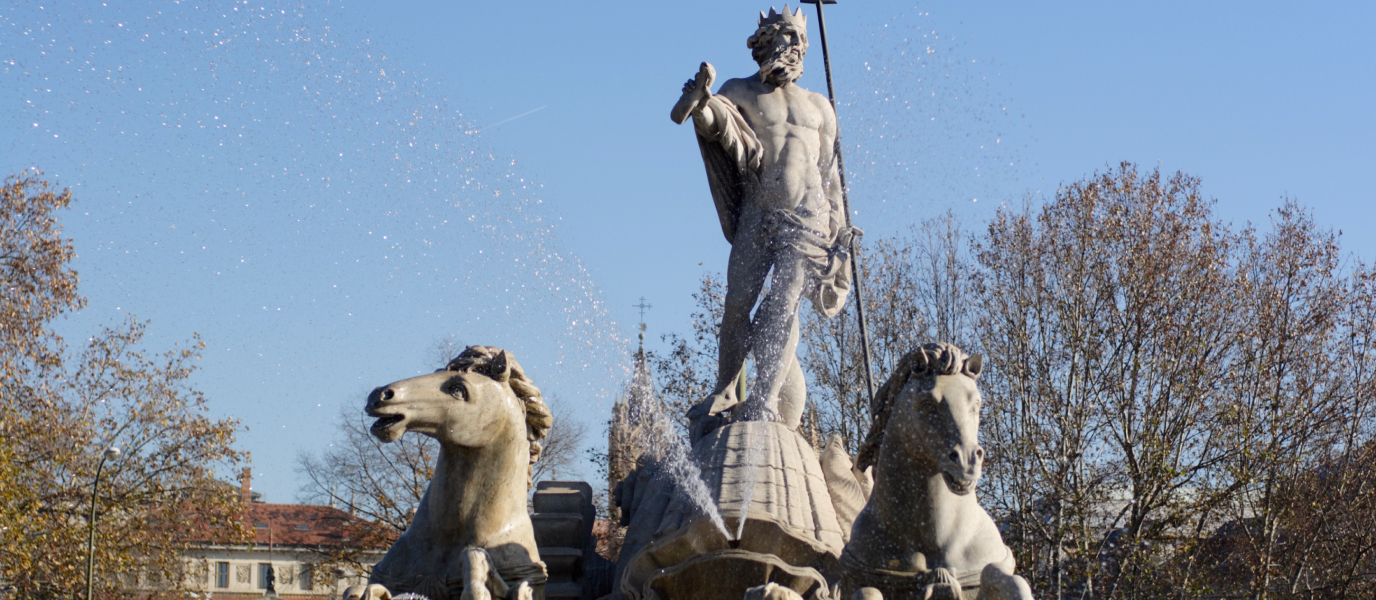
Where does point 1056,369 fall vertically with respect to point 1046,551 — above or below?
above

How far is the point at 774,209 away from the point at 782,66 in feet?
2.66

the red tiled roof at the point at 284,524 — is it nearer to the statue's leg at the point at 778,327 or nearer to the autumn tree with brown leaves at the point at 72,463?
the autumn tree with brown leaves at the point at 72,463

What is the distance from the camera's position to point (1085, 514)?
63.3 ft

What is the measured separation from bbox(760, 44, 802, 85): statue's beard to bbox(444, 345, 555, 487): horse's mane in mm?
3400

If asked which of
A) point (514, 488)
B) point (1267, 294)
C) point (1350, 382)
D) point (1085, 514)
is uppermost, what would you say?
point (1267, 294)

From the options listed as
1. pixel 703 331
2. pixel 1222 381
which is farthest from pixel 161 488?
pixel 1222 381

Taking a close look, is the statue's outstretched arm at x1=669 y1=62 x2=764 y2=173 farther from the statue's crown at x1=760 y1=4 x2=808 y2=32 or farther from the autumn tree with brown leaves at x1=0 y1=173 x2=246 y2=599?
the autumn tree with brown leaves at x1=0 y1=173 x2=246 y2=599

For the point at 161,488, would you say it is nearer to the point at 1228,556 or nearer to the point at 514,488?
the point at 1228,556

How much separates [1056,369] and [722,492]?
15.7m

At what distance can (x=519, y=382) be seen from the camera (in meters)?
4.91

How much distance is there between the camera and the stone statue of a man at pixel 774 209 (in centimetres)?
763

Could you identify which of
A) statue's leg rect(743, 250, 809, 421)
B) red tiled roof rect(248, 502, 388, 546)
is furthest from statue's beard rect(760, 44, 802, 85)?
red tiled roof rect(248, 502, 388, 546)

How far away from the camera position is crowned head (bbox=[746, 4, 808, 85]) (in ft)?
26.0

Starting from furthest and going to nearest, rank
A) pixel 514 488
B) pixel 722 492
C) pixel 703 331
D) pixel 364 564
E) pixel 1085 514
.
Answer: pixel 364 564 < pixel 703 331 < pixel 1085 514 < pixel 722 492 < pixel 514 488
